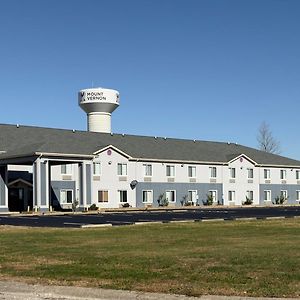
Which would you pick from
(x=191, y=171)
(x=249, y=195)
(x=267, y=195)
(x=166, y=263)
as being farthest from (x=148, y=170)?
(x=166, y=263)

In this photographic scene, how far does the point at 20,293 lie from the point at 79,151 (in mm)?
43715

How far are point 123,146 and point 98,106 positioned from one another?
1254cm

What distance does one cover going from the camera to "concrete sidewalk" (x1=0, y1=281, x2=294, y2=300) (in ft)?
29.6

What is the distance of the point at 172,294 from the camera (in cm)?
921

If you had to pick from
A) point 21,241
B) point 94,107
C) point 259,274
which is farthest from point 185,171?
point 259,274

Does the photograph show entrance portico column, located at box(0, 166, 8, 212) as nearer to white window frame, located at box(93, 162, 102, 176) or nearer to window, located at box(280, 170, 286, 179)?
white window frame, located at box(93, 162, 102, 176)

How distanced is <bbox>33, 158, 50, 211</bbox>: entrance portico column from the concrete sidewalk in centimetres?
3905

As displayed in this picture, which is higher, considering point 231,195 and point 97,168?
point 97,168

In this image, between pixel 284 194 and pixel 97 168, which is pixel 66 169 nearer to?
pixel 97 168

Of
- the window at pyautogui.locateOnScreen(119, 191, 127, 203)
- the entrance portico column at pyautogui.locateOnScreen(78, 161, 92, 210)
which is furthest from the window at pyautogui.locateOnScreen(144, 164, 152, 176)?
the entrance portico column at pyautogui.locateOnScreen(78, 161, 92, 210)

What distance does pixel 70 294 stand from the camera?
9477mm

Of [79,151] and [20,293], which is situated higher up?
[79,151]

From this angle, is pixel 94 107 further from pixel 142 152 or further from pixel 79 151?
pixel 79 151

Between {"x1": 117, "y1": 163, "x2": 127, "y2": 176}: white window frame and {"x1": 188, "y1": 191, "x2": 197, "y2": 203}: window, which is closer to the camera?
{"x1": 117, "y1": 163, "x2": 127, "y2": 176}: white window frame
